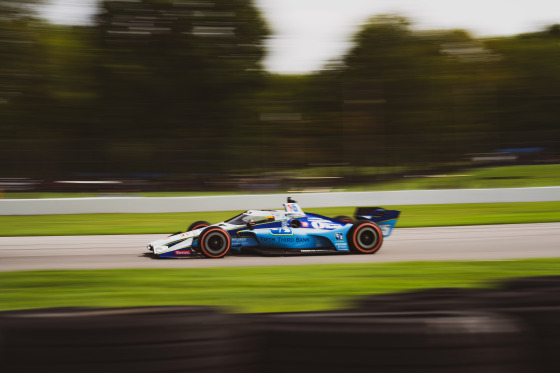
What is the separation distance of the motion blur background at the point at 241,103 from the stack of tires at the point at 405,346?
1304cm

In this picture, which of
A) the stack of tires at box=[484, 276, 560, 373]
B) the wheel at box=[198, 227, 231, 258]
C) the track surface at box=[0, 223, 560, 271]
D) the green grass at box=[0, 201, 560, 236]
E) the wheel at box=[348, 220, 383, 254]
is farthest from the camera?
the green grass at box=[0, 201, 560, 236]

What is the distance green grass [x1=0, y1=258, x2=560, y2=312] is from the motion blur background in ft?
28.4

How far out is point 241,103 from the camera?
93.6ft

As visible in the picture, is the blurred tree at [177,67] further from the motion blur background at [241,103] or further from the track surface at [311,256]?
the track surface at [311,256]

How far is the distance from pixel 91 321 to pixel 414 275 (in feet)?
16.0

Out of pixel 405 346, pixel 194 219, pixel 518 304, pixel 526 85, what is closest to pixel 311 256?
pixel 518 304

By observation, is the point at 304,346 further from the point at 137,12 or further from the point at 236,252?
the point at 137,12

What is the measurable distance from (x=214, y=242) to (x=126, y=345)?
18.1 ft

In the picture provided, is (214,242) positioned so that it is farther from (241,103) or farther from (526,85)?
(526,85)

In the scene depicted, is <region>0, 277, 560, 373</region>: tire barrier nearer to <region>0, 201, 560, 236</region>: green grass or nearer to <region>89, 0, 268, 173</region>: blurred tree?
<region>0, 201, 560, 236</region>: green grass

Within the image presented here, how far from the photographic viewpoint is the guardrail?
50.5 ft

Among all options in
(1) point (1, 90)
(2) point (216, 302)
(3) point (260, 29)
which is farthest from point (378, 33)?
(2) point (216, 302)

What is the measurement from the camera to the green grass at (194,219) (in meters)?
13.0

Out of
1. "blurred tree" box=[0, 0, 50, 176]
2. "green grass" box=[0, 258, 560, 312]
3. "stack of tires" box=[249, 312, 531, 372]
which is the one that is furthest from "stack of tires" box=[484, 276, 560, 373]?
"blurred tree" box=[0, 0, 50, 176]
